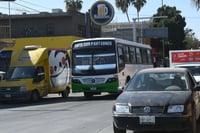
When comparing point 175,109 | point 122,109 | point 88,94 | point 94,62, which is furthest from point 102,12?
point 175,109

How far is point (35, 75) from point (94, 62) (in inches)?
124

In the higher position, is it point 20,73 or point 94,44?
point 94,44

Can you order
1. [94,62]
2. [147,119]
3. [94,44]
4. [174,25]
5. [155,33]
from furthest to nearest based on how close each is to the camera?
[174,25] < [155,33] < [94,44] < [94,62] < [147,119]

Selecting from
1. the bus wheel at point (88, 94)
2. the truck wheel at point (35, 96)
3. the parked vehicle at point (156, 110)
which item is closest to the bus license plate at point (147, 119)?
the parked vehicle at point (156, 110)

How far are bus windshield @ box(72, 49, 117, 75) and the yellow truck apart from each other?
2.07 meters

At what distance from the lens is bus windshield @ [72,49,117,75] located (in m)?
24.9

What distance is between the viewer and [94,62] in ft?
82.3

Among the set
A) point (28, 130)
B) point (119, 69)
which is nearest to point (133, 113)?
point (28, 130)

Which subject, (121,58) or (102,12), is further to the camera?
(102,12)

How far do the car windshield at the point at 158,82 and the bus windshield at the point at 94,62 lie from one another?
1264 cm

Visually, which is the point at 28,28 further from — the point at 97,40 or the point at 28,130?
the point at 28,130

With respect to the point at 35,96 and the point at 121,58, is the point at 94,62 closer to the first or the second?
the point at 121,58

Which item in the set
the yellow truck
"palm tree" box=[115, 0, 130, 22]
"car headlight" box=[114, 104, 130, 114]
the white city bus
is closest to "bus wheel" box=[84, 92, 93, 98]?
the white city bus

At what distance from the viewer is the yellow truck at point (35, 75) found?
24.8m
